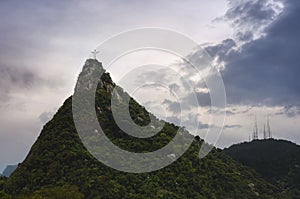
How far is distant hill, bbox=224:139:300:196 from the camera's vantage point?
372ft

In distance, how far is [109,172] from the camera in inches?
3000

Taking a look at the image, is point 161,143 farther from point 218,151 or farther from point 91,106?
point 218,151

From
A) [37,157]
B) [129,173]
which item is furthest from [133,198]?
[37,157]

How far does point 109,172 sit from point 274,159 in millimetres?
66504

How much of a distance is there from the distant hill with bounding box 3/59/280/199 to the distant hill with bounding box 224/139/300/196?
522 inches

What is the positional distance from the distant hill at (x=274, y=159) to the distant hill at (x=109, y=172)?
43.5 feet

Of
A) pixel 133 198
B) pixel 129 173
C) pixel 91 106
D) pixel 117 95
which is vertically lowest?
pixel 133 198

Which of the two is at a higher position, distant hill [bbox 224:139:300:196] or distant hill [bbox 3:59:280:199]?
distant hill [bbox 224:139:300:196]

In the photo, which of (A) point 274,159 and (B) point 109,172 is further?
(A) point 274,159

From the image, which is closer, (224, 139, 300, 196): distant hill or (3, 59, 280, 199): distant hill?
(3, 59, 280, 199): distant hill

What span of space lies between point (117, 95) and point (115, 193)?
30.6 metres

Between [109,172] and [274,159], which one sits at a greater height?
[274,159]

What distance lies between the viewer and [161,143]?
89500mm

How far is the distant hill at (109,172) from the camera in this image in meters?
70.8
